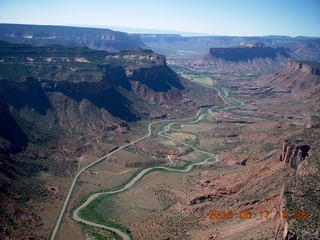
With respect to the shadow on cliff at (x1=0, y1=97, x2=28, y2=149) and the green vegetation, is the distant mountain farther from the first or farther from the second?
the green vegetation

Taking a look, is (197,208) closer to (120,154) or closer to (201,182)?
(201,182)

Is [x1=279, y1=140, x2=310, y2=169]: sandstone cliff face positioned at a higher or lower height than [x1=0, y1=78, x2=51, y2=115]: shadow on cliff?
higher

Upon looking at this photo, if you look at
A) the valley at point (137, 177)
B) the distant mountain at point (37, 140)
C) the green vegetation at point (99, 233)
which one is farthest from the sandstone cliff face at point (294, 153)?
the distant mountain at point (37, 140)

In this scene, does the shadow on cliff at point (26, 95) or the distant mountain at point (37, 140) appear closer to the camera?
the distant mountain at point (37, 140)

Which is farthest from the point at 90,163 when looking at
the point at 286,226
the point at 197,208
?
the point at 286,226

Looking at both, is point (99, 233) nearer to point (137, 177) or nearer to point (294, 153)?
point (137, 177)
